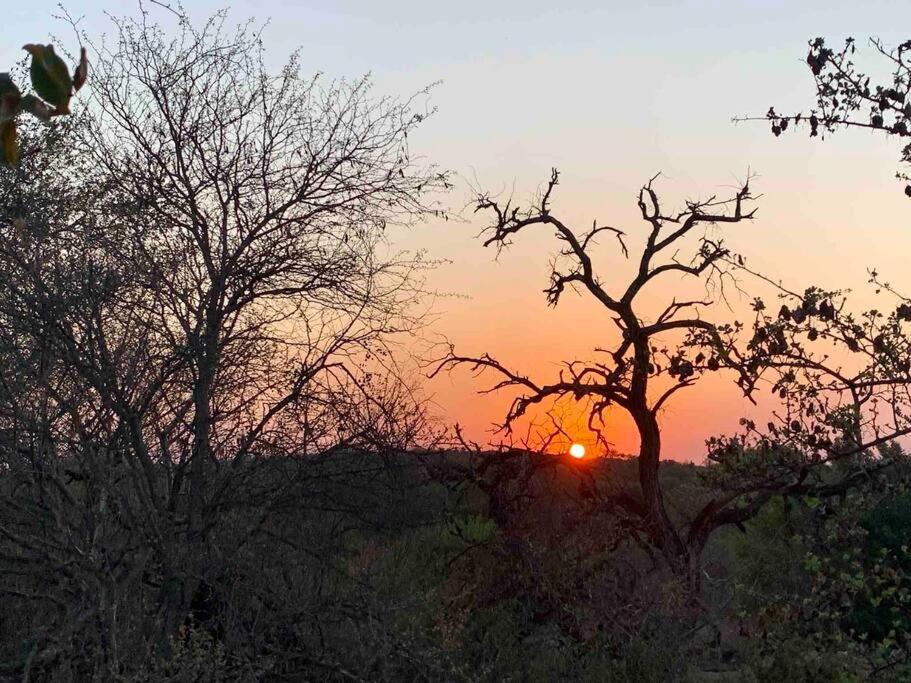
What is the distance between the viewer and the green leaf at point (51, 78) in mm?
1638

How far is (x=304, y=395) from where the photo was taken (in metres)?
9.88

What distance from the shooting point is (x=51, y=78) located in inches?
65.2

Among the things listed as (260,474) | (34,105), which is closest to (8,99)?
(34,105)

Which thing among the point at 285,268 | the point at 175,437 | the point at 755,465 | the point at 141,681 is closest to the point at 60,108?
the point at 141,681

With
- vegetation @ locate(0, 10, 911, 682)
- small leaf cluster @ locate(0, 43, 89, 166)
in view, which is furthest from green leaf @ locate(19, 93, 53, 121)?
vegetation @ locate(0, 10, 911, 682)

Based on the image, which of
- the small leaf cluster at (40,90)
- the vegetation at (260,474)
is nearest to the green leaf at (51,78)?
the small leaf cluster at (40,90)

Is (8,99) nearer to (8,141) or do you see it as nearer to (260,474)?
(8,141)

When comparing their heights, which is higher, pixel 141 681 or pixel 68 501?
pixel 68 501

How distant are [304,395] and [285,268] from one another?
131 centimetres

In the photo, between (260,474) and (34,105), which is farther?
(260,474)

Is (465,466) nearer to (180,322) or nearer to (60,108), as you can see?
(180,322)

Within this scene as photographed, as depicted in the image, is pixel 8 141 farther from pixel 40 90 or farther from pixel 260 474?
pixel 260 474

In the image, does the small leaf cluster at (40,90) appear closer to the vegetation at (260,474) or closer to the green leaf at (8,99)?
the green leaf at (8,99)

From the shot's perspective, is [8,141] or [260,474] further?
[260,474]
